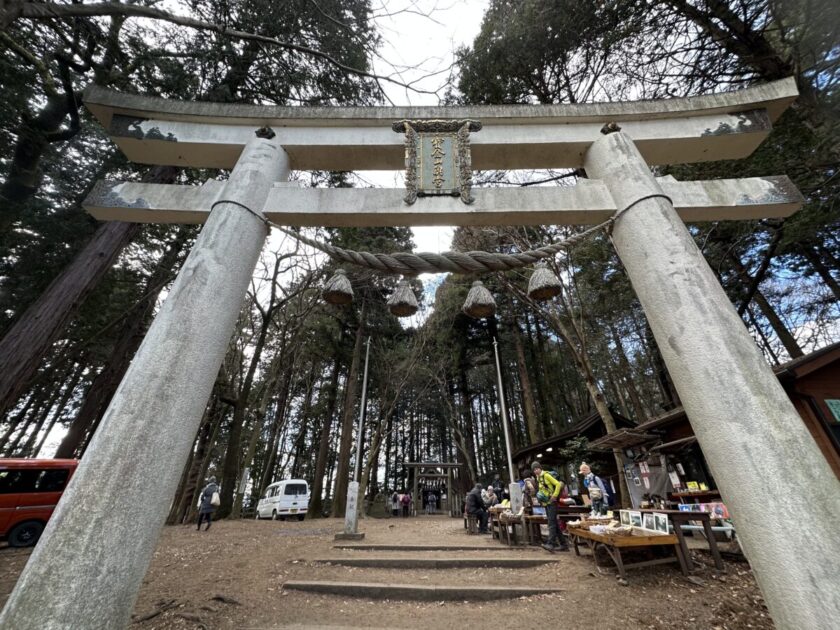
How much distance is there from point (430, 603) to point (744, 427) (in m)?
3.81

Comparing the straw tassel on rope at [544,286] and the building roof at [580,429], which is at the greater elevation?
the building roof at [580,429]

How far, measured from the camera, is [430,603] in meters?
4.12

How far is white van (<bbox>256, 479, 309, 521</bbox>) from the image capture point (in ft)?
46.3

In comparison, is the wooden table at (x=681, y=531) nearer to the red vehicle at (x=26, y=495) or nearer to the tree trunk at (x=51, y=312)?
the tree trunk at (x=51, y=312)

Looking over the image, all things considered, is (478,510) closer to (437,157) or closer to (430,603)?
(430,603)

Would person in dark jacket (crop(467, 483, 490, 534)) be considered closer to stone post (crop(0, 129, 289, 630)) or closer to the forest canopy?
the forest canopy

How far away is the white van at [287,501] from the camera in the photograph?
14.1m

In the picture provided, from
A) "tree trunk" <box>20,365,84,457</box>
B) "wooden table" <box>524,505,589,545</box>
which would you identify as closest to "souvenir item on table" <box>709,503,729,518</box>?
"wooden table" <box>524,505,589,545</box>

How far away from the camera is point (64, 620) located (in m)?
1.69

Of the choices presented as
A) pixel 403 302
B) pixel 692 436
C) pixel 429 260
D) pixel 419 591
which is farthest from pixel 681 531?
pixel 429 260

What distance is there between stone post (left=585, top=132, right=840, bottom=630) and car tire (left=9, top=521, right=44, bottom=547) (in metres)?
12.2

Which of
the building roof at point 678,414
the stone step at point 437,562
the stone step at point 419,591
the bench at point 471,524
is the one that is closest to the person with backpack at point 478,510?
the bench at point 471,524

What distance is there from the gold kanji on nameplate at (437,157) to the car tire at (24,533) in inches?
437

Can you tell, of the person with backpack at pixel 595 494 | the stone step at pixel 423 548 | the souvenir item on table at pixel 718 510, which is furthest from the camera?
the person with backpack at pixel 595 494
